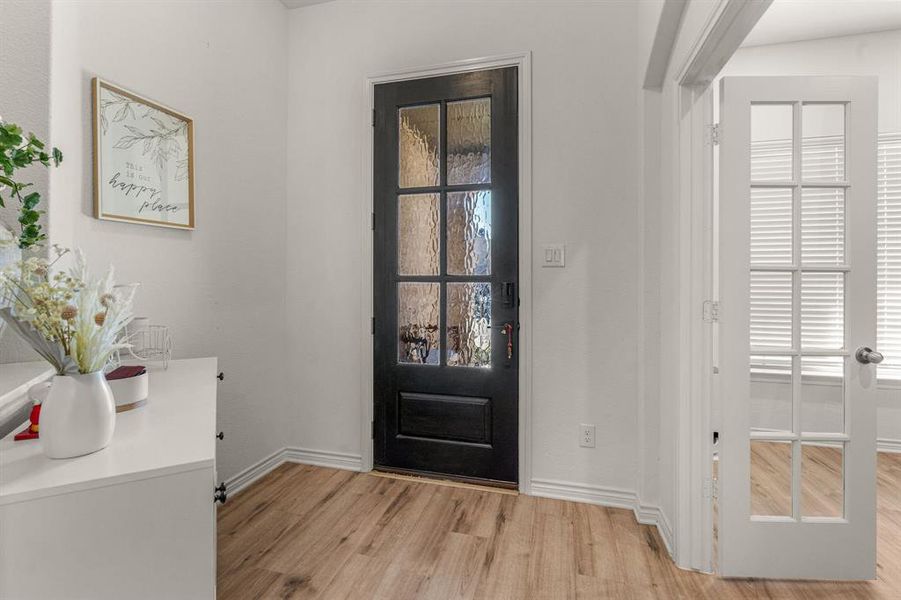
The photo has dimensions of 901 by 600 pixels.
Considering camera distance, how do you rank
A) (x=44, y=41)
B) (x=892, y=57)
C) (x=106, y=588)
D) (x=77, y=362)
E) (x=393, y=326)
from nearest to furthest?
(x=106, y=588) < (x=77, y=362) < (x=44, y=41) < (x=393, y=326) < (x=892, y=57)

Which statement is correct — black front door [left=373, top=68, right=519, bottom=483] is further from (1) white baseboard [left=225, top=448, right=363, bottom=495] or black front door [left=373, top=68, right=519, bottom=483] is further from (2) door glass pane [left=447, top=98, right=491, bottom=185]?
(1) white baseboard [left=225, top=448, right=363, bottom=495]

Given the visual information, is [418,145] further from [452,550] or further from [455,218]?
[452,550]

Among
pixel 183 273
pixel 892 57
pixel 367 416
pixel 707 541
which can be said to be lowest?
pixel 707 541

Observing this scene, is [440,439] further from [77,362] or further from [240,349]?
[77,362]

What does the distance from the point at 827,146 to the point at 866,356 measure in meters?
0.82

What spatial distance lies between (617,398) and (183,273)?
2.20 meters

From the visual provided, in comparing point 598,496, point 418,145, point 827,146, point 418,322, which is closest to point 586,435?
point 598,496

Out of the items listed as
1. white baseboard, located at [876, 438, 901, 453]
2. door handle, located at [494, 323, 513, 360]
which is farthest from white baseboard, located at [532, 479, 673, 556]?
white baseboard, located at [876, 438, 901, 453]

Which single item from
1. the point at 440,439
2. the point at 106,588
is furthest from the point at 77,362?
the point at 440,439

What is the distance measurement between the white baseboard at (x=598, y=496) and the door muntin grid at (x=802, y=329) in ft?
1.48

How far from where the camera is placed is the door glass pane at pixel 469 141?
7.61 feet

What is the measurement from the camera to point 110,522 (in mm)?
749

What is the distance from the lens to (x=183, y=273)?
199cm

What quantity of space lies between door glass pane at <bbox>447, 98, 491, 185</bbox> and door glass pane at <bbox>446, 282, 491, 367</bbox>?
0.60 metres
